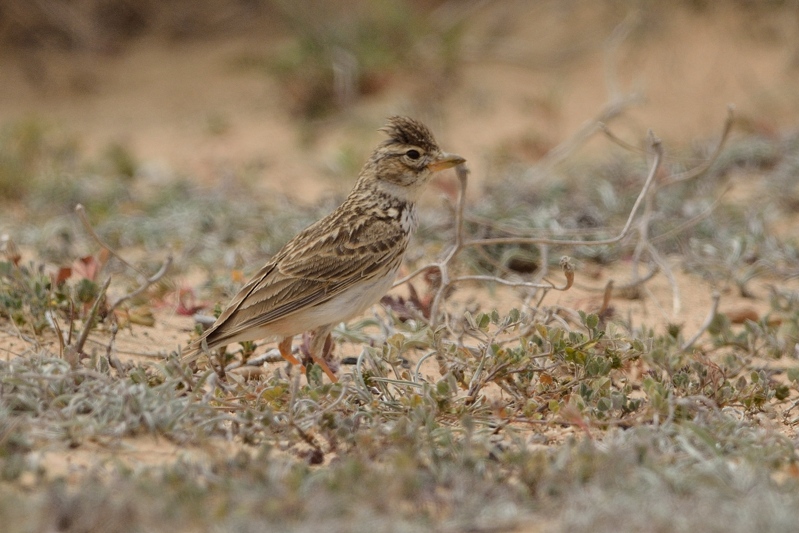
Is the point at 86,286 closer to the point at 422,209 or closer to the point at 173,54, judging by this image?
the point at 422,209

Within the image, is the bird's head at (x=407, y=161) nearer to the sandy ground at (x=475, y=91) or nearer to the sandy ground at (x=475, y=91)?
the sandy ground at (x=475, y=91)

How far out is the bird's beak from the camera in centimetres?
512

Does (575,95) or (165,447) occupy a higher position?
(575,95)

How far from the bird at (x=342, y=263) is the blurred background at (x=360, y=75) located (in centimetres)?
348

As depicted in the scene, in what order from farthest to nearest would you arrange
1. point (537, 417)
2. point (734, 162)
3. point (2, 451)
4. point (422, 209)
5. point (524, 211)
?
point (734, 162)
point (422, 209)
point (524, 211)
point (537, 417)
point (2, 451)

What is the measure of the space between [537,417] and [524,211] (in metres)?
3.14

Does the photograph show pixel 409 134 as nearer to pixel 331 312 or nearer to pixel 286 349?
pixel 331 312

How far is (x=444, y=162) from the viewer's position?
5156 mm

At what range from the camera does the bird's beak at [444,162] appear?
16.8 ft

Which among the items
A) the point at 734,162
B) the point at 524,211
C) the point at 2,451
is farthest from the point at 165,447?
the point at 734,162

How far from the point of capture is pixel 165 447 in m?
3.64

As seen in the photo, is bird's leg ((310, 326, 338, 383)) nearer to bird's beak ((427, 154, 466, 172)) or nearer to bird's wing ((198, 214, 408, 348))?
bird's wing ((198, 214, 408, 348))

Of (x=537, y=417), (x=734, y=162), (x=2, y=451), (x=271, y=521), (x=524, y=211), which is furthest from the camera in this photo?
(x=734, y=162)

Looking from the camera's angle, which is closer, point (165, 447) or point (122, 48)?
point (165, 447)
